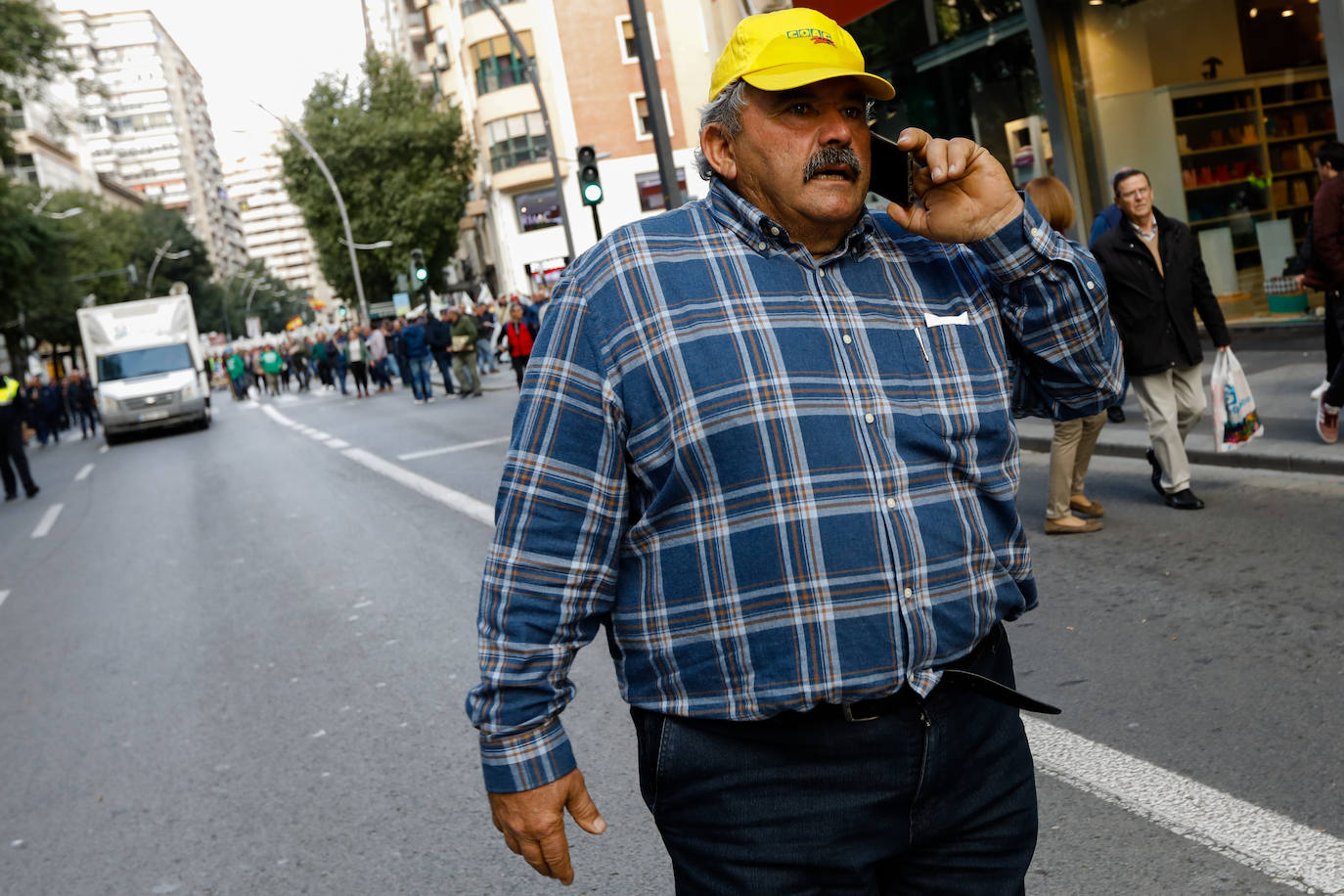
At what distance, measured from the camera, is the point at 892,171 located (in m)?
2.19

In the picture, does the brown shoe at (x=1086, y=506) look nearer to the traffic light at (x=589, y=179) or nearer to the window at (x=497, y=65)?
the traffic light at (x=589, y=179)

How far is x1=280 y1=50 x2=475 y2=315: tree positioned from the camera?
187 feet

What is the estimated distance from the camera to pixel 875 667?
198cm

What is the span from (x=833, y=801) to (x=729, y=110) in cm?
107

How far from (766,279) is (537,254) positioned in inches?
2137

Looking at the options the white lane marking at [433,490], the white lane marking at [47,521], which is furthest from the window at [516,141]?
the white lane marking at [47,521]

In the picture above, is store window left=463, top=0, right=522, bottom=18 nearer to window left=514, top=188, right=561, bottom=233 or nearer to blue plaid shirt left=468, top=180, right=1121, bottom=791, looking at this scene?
window left=514, top=188, right=561, bottom=233

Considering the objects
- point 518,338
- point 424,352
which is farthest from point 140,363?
point 518,338

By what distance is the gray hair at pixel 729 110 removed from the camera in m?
2.16

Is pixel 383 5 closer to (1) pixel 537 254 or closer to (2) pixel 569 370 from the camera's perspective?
(1) pixel 537 254

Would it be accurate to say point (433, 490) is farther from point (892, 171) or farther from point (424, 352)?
point (424, 352)

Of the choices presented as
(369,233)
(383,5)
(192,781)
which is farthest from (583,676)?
(383,5)

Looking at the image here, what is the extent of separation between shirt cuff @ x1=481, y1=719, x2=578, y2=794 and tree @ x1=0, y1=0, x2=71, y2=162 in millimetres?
25254

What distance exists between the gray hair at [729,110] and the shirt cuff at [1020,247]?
42 centimetres
